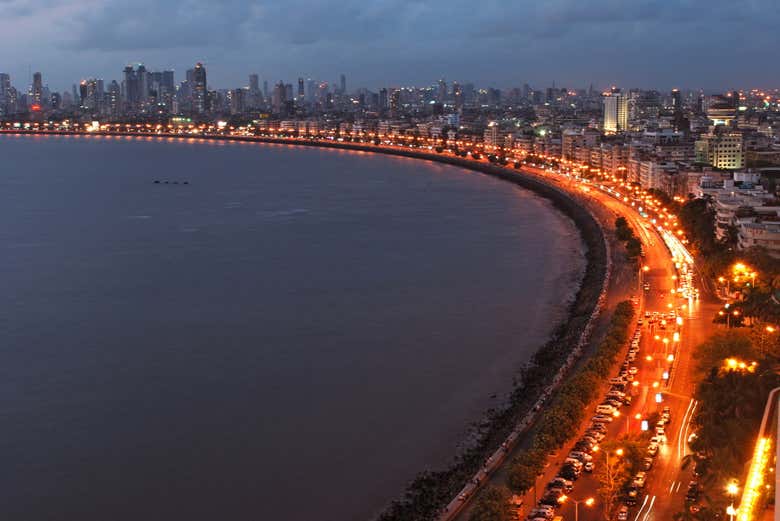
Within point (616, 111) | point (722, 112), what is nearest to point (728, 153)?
point (722, 112)

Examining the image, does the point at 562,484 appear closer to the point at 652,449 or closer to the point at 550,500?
the point at 550,500

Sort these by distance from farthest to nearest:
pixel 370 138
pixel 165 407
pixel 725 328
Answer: pixel 370 138 → pixel 725 328 → pixel 165 407

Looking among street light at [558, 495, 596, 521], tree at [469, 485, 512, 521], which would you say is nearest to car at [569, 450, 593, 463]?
street light at [558, 495, 596, 521]

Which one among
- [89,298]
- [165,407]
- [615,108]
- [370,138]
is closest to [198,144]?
[370,138]

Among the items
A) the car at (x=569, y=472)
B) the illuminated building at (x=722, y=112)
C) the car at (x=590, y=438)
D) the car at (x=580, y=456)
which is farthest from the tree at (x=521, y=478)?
the illuminated building at (x=722, y=112)

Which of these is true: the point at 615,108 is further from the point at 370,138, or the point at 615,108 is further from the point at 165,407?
the point at 165,407
